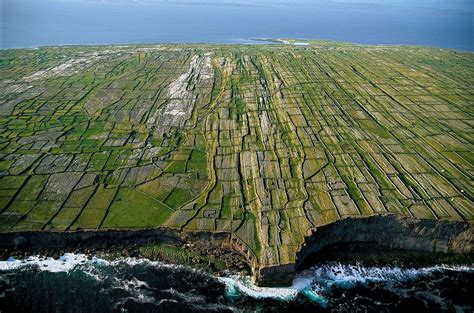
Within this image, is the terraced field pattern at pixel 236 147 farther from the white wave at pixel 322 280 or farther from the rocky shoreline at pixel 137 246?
the white wave at pixel 322 280

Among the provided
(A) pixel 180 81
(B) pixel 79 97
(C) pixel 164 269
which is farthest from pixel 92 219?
(A) pixel 180 81

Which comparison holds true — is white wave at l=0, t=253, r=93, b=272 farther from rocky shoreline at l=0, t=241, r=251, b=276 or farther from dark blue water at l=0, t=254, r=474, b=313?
rocky shoreline at l=0, t=241, r=251, b=276

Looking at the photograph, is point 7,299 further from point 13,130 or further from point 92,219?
point 13,130

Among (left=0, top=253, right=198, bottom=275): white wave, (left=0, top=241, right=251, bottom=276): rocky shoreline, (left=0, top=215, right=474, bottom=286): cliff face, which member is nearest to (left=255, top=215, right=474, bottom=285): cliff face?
(left=0, top=215, right=474, bottom=286): cliff face

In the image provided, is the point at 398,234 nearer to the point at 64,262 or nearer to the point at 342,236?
the point at 342,236

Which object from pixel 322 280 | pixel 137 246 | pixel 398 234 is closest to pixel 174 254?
pixel 137 246
